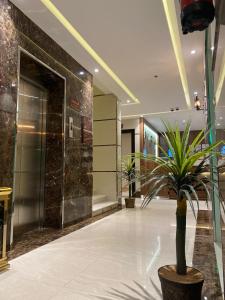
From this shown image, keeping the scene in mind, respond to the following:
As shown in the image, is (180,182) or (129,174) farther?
(129,174)

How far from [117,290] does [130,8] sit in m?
3.93

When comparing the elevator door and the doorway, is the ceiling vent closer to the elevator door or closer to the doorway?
the doorway

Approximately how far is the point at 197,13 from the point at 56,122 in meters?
3.50

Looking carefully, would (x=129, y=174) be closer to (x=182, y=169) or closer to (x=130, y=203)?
(x=130, y=203)

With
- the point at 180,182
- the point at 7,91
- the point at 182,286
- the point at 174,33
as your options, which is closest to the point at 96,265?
the point at 182,286

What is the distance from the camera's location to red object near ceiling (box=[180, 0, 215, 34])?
1.94m

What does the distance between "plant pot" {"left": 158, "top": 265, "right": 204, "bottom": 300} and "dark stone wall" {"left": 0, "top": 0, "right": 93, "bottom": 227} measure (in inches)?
99.0

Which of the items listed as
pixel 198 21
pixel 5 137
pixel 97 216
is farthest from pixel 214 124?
pixel 97 216

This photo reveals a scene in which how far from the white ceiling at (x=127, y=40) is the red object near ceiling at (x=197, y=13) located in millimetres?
1982

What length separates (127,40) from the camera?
472 centimetres

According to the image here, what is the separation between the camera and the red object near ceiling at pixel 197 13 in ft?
6.36

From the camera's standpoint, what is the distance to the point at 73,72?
536 cm

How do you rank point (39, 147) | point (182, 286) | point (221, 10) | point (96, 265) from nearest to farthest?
point (182, 286), point (221, 10), point (96, 265), point (39, 147)

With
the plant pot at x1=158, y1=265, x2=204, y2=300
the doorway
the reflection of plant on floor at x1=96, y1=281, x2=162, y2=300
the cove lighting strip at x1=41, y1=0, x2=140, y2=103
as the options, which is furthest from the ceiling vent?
the doorway
